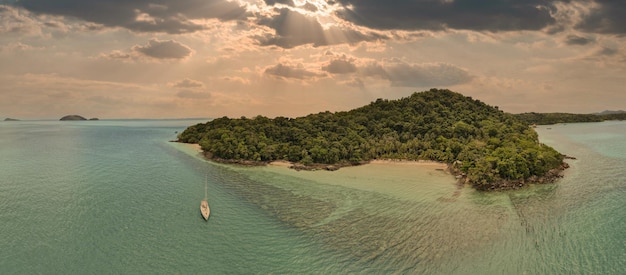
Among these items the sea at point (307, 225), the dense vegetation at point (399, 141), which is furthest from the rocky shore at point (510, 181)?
the sea at point (307, 225)

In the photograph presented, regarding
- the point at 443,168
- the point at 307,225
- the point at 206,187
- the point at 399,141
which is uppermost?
the point at 399,141

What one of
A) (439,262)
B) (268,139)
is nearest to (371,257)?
(439,262)

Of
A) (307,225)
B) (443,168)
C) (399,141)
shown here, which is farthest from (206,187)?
(399,141)

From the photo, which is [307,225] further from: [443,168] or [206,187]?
[443,168]

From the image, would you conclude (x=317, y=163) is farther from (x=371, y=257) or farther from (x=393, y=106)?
(x=393, y=106)

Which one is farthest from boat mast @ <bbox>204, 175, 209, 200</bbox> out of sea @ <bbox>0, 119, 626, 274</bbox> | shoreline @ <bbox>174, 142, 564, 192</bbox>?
shoreline @ <bbox>174, 142, 564, 192</bbox>

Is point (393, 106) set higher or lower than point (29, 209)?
higher

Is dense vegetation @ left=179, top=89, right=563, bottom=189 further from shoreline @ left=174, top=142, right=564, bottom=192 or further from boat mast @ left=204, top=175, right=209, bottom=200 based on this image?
boat mast @ left=204, top=175, right=209, bottom=200
